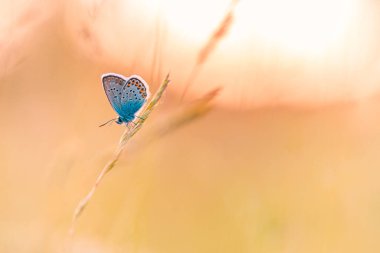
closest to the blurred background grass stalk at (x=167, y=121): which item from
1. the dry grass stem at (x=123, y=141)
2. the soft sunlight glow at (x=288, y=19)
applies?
the dry grass stem at (x=123, y=141)

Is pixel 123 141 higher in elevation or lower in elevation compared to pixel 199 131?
higher

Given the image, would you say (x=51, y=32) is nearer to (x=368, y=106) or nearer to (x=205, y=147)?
(x=205, y=147)

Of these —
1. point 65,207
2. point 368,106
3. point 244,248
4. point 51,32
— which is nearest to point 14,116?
point 51,32

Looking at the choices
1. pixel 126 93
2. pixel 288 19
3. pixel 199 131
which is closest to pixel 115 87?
pixel 126 93

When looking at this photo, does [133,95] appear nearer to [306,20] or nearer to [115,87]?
[115,87]

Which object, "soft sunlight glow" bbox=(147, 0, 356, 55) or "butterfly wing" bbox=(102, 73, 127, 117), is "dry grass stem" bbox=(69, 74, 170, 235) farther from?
"soft sunlight glow" bbox=(147, 0, 356, 55)

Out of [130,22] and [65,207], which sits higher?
[130,22]

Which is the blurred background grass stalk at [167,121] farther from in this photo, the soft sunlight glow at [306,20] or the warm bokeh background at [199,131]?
the soft sunlight glow at [306,20]

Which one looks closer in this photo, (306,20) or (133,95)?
(133,95)
